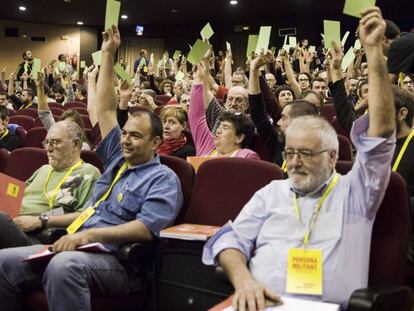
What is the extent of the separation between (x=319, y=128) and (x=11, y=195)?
1500 mm

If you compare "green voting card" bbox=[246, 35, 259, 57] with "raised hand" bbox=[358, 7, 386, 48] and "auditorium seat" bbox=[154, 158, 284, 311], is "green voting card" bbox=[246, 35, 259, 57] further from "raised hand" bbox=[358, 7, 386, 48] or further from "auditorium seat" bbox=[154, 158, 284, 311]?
"raised hand" bbox=[358, 7, 386, 48]

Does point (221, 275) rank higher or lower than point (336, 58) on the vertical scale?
lower

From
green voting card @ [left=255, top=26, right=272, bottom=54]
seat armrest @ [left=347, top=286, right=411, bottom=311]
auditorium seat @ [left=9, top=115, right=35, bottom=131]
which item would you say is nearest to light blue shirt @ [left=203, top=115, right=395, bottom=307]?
seat armrest @ [left=347, top=286, right=411, bottom=311]

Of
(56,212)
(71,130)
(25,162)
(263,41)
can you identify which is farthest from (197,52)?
(56,212)

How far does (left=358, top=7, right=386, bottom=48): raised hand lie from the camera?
156 centimetres

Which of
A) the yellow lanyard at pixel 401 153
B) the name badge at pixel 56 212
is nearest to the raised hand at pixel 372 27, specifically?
the yellow lanyard at pixel 401 153

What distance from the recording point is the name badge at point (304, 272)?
1604mm

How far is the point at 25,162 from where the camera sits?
121 inches

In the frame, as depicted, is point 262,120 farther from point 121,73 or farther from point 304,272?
point 304,272

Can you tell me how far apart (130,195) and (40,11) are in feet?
43.5

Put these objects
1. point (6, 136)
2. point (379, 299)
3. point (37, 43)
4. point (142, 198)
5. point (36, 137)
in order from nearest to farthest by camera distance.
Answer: point (379, 299), point (142, 198), point (36, 137), point (6, 136), point (37, 43)

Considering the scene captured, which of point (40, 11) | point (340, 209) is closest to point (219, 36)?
point (40, 11)

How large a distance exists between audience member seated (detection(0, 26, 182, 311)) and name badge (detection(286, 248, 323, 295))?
667 mm

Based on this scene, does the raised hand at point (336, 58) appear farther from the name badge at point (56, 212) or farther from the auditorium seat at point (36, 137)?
the auditorium seat at point (36, 137)
